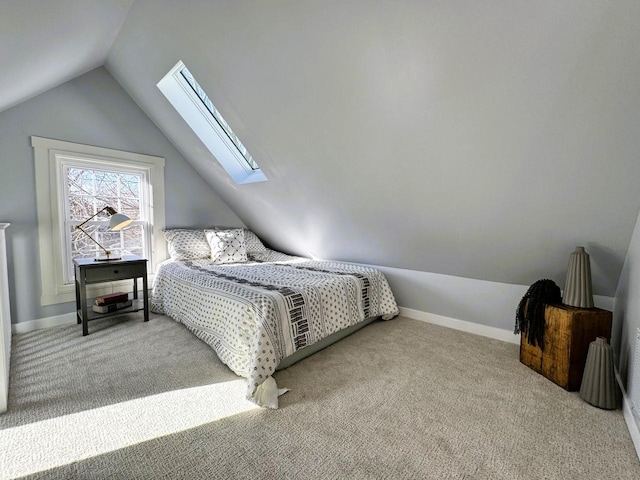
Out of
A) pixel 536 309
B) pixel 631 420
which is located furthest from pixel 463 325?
pixel 631 420

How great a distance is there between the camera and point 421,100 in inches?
66.2

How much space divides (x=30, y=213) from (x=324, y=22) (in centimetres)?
293

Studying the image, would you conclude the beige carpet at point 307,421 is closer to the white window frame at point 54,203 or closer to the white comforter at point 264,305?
the white comforter at point 264,305

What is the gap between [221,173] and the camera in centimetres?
340

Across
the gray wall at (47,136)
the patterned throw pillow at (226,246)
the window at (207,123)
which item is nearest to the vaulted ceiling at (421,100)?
the window at (207,123)

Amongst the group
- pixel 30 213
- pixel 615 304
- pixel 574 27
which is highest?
pixel 574 27

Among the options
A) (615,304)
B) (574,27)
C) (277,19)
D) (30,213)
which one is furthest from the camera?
(30,213)

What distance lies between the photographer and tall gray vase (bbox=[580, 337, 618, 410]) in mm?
1609

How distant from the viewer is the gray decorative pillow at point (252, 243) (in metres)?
3.92

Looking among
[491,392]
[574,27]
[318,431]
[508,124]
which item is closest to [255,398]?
[318,431]

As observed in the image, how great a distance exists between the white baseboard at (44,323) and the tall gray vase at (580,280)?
416 centimetres

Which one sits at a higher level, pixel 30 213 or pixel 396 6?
pixel 396 6

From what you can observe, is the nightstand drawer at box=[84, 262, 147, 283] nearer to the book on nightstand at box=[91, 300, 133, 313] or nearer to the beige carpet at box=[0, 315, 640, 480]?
the book on nightstand at box=[91, 300, 133, 313]

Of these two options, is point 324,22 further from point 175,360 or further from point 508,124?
point 175,360
